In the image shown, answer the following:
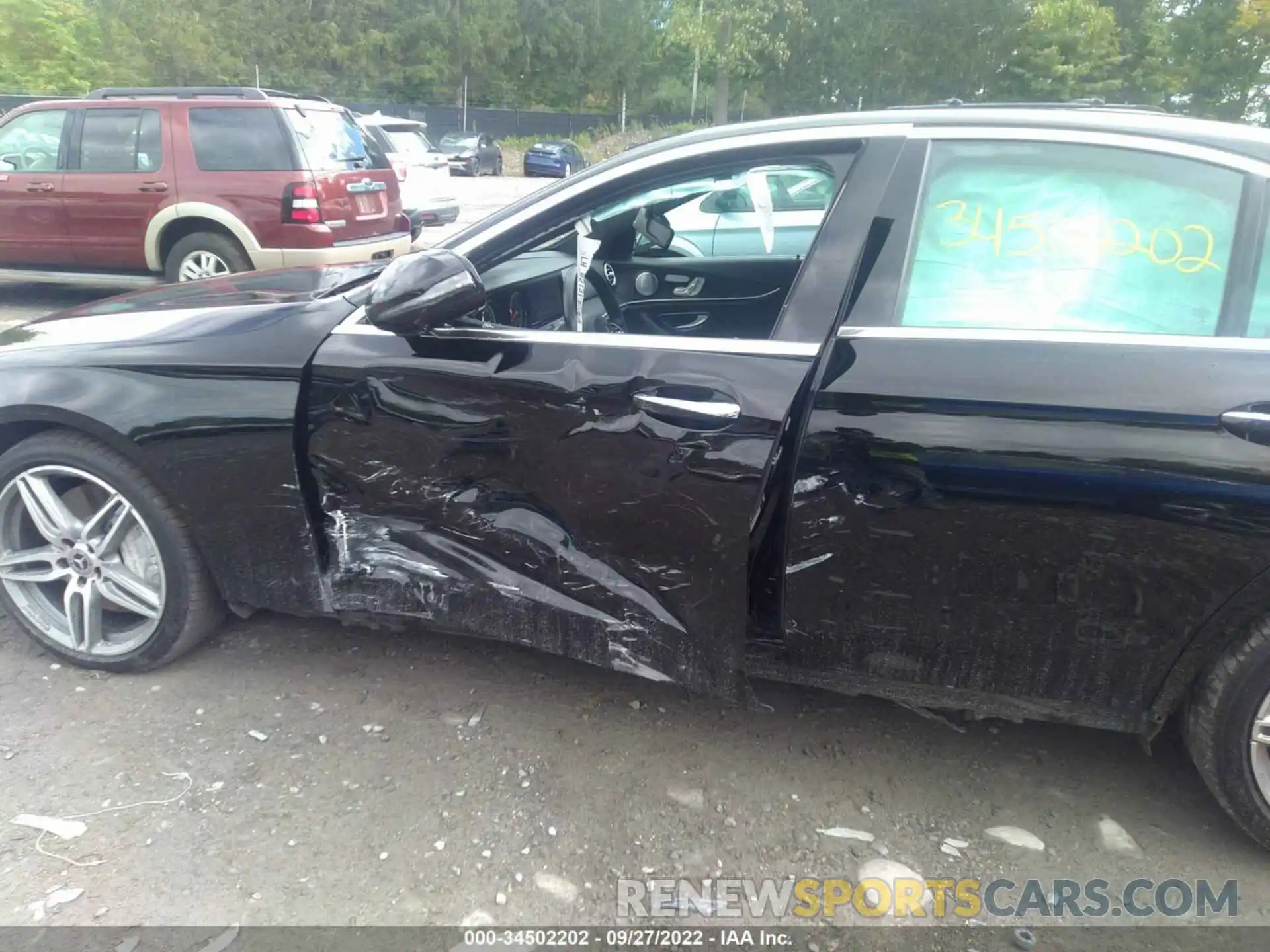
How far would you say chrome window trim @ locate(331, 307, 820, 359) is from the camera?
2246 millimetres

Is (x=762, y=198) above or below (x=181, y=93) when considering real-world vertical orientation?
below

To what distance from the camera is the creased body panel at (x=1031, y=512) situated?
79.8 inches

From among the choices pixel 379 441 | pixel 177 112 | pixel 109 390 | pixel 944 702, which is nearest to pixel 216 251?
pixel 177 112

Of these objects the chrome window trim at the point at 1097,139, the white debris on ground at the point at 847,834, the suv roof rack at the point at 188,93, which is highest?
the suv roof rack at the point at 188,93

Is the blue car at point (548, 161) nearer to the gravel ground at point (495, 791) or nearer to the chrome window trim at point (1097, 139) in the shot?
the gravel ground at point (495, 791)

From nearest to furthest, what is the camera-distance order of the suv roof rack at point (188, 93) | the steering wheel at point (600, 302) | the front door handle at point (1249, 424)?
1. the front door handle at point (1249, 424)
2. the steering wheel at point (600, 302)
3. the suv roof rack at point (188, 93)

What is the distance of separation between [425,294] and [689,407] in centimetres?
73

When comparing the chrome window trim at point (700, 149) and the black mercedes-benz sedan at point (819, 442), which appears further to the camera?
the chrome window trim at point (700, 149)

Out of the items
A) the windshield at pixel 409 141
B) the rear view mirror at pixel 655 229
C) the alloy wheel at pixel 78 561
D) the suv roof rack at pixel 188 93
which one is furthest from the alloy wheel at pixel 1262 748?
the windshield at pixel 409 141

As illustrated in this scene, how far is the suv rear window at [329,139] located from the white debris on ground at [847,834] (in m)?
7.08

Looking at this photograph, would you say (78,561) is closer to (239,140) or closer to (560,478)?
(560,478)

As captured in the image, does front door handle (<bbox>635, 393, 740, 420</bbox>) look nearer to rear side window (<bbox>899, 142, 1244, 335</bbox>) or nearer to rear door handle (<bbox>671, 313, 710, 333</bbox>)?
rear side window (<bbox>899, 142, 1244, 335</bbox>)

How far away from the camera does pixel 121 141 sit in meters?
7.92

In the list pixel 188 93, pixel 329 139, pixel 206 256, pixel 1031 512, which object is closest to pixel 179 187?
pixel 206 256
